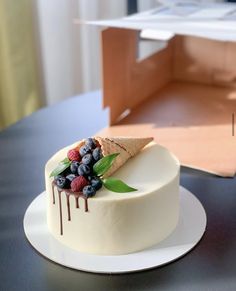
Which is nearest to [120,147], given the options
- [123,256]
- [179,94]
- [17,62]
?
[123,256]

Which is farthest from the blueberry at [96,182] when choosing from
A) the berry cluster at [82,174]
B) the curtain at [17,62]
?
the curtain at [17,62]

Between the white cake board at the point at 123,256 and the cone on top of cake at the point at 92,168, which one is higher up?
the cone on top of cake at the point at 92,168

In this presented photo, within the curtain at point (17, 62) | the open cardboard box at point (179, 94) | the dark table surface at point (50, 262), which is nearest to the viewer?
the dark table surface at point (50, 262)

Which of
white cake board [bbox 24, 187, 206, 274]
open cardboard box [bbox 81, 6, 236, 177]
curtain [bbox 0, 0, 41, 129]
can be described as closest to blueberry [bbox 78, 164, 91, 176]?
white cake board [bbox 24, 187, 206, 274]

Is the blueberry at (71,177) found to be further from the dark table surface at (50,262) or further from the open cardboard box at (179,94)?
the open cardboard box at (179,94)

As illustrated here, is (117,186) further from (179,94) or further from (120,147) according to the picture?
(179,94)

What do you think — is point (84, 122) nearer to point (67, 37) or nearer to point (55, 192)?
point (55, 192)

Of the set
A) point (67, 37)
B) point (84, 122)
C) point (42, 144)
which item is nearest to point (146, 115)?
point (84, 122)
